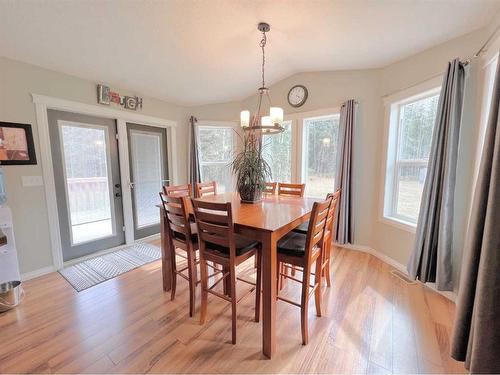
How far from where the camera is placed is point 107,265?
2.75m

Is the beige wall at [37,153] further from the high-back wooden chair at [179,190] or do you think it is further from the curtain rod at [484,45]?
the curtain rod at [484,45]

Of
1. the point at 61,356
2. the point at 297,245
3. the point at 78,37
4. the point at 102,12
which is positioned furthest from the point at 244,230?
the point at 78,37

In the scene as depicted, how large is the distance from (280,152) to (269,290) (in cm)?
278

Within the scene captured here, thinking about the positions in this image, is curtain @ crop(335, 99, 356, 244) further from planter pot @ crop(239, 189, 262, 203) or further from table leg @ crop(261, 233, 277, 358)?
table leg @ crop(261, 233, 277, 358)

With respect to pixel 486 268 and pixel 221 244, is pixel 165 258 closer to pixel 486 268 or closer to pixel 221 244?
pixel 221 244

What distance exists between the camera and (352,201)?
121 inches

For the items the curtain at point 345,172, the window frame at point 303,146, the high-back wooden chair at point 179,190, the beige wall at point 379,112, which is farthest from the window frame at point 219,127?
the curtain at point 345,172

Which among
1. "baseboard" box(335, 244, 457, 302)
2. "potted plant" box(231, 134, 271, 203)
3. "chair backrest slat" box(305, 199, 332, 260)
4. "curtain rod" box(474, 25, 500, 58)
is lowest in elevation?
"baseboard" box(335, 244, 457, 302)

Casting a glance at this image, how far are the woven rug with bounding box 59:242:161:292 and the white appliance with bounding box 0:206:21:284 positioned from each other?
526mm

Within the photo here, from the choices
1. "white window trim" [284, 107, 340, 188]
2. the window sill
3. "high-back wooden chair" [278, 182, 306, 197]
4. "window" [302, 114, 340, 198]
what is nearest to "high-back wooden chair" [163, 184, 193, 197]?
"high-back wooden chair" [278, 182, 306, 197]

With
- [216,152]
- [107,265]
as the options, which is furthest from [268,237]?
[216,152]

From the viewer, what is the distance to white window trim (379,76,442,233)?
251 cm

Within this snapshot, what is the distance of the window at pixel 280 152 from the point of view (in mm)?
3697

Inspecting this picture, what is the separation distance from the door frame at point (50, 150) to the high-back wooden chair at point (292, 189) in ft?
7.42
